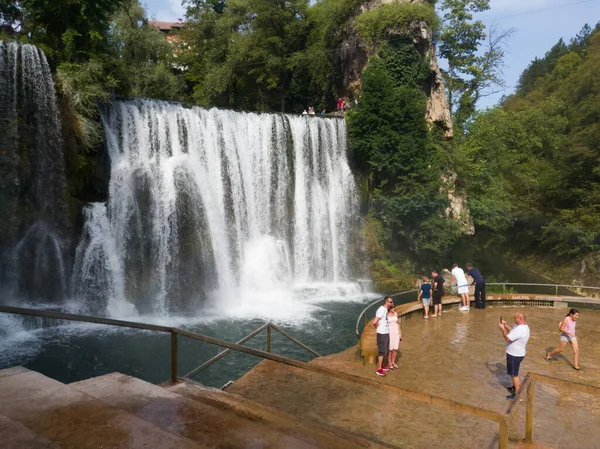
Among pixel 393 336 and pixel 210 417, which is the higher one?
pixel 210 417

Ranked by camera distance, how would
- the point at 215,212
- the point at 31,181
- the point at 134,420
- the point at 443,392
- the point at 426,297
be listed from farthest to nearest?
the point at 215,212 < the point at 31,181 < the point at 426,297 < the point at 443,392 < the point at 134,420

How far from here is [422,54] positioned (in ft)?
95.1

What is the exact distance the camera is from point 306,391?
27.4 ft

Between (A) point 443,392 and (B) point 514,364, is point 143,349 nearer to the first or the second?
(A) point 443,392

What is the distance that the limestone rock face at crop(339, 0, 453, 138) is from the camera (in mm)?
28703

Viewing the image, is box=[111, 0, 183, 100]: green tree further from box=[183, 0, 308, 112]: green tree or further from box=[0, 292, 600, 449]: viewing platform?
box=[0, 292, 600, 449]: viewing platform

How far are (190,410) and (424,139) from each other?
2499cm

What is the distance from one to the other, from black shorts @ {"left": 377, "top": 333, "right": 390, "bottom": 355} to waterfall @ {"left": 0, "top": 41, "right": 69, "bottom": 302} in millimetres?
12254

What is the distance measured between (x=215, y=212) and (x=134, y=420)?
58.4 ft

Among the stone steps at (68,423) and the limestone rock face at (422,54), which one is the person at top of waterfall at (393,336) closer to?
the stone steps at (68,423)

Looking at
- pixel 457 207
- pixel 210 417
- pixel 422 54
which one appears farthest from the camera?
pixel 422 54

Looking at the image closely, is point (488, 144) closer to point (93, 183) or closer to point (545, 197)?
point (545, 197)

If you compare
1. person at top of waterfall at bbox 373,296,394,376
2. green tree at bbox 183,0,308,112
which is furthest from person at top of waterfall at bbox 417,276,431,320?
green tree at bbox 183,0,308,112

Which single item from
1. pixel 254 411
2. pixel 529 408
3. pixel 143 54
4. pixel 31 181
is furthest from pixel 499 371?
pixel 143 54
